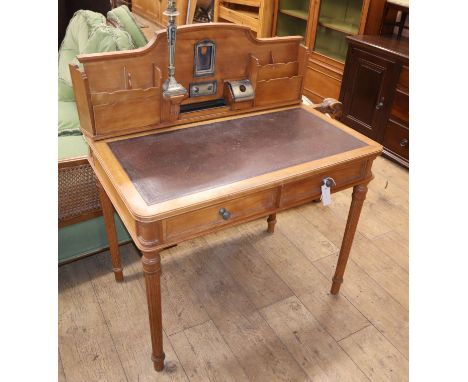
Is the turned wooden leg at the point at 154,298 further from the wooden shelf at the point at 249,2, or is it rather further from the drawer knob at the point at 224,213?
the wooden shelf at the point at 249,2

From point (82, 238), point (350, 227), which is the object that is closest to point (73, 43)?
point (82, 238)

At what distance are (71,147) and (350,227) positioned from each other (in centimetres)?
149

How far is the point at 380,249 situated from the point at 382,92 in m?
1.44

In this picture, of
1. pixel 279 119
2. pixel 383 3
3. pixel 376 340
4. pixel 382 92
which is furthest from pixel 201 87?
pixel 383 3

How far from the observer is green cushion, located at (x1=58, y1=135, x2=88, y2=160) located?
209 centimetres

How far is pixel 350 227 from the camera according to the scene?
75.8 inches

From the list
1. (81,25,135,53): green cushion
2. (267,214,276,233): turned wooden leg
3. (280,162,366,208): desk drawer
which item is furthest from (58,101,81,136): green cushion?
(280,162,366,208): desk drawer

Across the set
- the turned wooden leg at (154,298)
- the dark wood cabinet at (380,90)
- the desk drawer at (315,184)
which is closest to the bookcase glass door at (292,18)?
the dark wood cabinet at (380,90)

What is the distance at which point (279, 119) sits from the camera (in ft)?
6.15

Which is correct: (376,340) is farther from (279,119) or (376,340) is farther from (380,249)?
(279,119)

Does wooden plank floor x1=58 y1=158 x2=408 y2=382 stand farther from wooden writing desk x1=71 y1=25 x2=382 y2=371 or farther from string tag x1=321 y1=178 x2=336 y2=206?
string tag x1=321 y1=178 x2=336 y2=206

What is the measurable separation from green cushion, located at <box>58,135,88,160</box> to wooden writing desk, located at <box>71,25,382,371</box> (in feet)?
1.27

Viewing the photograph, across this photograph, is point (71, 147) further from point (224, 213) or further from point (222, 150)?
point (224, 213)

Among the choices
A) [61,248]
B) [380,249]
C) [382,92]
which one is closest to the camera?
[61,248]
